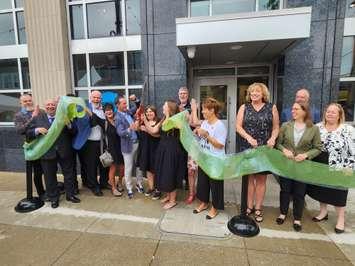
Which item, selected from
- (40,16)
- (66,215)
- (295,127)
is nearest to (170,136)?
(295,127)

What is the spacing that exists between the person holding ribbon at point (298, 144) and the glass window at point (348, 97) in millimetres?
2772

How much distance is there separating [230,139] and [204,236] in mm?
3639

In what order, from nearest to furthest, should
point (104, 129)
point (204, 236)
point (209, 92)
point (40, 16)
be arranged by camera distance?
point (204, 236) → point (104, 129) → point (40, 16) → point (209, 92)

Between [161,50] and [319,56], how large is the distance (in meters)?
3.24

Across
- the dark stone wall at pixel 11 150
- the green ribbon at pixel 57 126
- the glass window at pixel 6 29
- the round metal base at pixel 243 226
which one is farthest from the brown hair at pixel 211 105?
the glass window at pixel 6 29

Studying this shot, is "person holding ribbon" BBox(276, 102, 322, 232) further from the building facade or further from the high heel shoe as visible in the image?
the building facade

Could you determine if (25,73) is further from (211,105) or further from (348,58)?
(348,58)

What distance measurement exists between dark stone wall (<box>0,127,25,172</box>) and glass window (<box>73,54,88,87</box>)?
203 cm

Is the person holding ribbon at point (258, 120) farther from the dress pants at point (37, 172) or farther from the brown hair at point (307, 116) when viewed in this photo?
the dress pants at point (37, 172)

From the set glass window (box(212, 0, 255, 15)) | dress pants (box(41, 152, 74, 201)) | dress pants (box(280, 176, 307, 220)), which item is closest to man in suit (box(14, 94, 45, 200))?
dress pants (box(41, 152, 74, 201))

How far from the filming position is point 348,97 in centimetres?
492

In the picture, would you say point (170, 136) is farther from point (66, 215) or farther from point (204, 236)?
point (66, 215)

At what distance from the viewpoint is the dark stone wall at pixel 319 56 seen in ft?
15.2

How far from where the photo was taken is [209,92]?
6.03 meters
